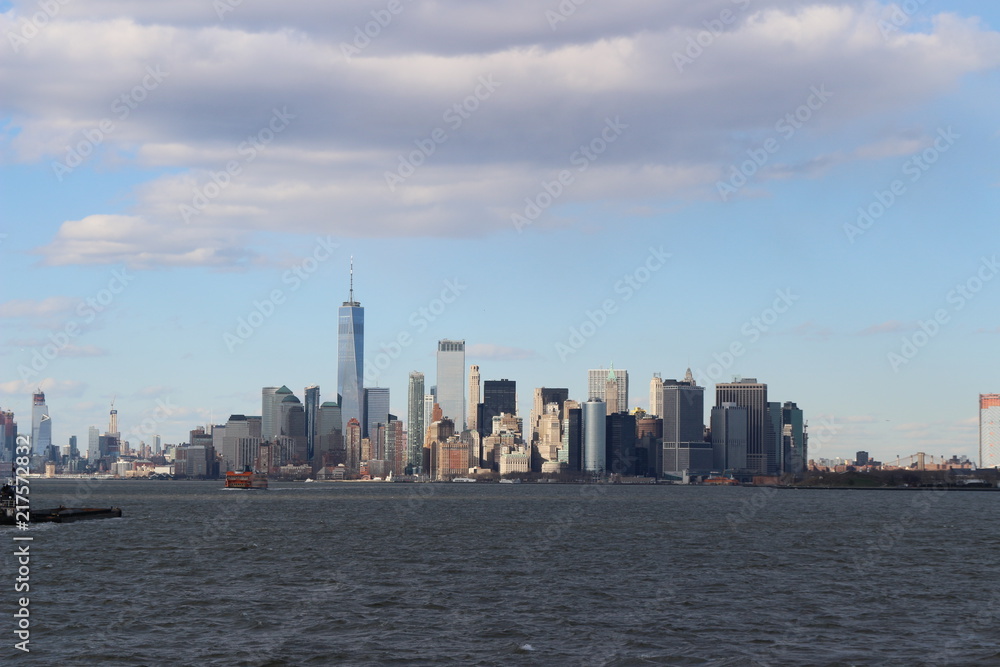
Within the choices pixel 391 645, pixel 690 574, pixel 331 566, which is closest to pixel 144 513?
pixel 331 566

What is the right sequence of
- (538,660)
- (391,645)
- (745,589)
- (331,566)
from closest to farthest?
(538,660)
(391,645)
(745,589)
(331,566)

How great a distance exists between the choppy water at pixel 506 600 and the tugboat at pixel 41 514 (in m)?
12.9

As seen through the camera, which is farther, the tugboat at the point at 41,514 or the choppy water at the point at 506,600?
the tugboat at the point at 41,514

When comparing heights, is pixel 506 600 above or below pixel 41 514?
above

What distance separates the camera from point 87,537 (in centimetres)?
11894

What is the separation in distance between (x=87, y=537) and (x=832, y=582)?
80066mm

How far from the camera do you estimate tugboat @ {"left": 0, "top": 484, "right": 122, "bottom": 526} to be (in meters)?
133

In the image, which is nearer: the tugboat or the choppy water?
the choppy water

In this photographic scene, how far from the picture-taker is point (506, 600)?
217 feet

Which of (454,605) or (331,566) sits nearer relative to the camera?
(454,605)

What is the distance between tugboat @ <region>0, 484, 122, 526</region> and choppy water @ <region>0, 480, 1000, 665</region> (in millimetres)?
12860

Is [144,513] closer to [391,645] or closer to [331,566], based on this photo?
[331,566]

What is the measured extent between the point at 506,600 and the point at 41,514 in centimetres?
10889

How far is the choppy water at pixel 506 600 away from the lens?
49.6 meters
